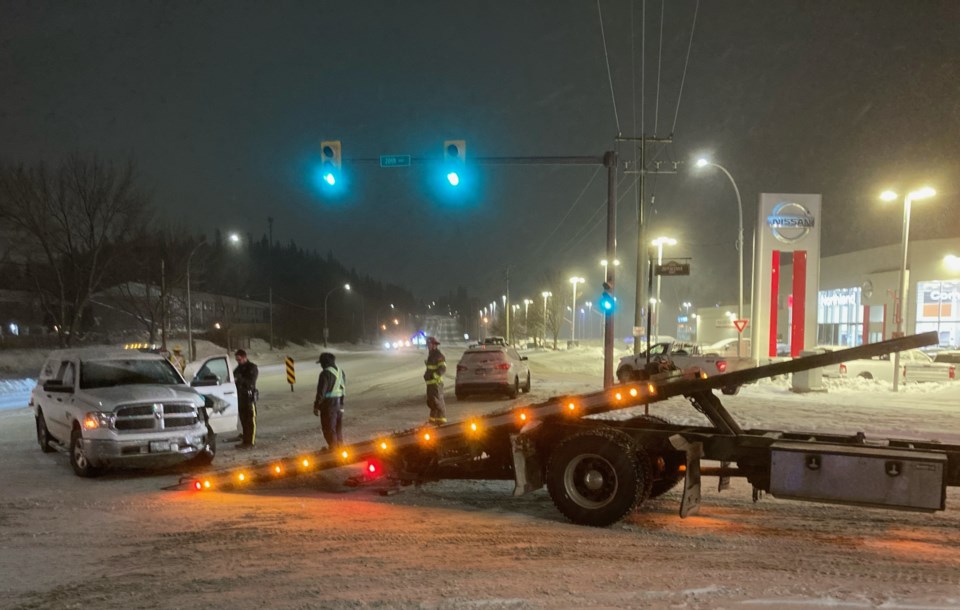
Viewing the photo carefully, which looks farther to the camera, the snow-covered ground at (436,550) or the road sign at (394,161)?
the road sign at (394,161)

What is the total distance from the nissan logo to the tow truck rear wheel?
25549 millimetres

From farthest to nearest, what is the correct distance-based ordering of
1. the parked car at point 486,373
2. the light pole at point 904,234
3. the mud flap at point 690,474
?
the light pole at point 904,234 < the parked car at point 486,373 < the mud flap at point 690,474

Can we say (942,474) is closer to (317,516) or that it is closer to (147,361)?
(317,516)

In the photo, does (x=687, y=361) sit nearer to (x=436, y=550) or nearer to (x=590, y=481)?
(x=590, y=481)

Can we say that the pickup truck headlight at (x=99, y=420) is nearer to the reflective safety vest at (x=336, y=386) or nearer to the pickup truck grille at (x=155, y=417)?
the pickup truck grille at (x=155, y=417)

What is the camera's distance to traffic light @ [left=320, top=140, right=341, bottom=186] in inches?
557

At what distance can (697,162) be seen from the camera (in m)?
24.9

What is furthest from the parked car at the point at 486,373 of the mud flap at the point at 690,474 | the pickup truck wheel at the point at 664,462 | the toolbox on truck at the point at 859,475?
the toolbox on truck at the point at 859,475

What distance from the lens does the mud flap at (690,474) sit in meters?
6.54

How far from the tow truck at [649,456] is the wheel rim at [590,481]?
0.01 metres

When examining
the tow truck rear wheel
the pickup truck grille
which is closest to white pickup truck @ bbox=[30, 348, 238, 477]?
the pickup truck grille

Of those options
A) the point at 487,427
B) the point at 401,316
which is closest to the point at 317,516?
the point at 487,427

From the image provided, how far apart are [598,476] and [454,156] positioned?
853 cm

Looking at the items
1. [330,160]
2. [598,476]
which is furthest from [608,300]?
[598,476]
